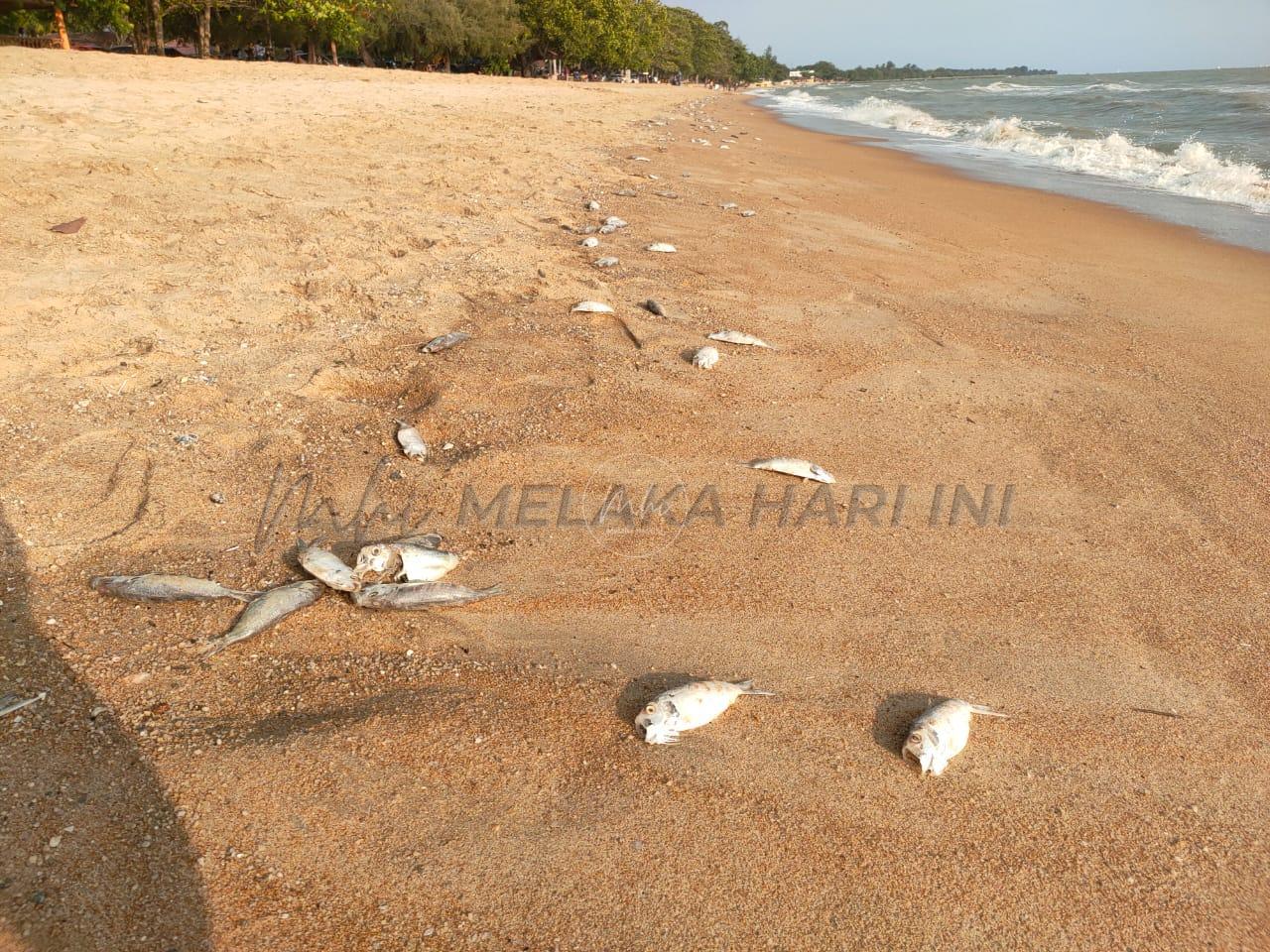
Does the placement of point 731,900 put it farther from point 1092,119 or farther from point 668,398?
point 1092,119

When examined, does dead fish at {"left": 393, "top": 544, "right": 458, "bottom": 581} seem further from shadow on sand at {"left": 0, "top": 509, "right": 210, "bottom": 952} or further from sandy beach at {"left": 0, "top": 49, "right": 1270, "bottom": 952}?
shadow on sand at {"left": 0, "top": 509, "right": 210, "bottom": 952}

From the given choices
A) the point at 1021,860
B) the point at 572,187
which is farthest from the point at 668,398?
the point at 572,187

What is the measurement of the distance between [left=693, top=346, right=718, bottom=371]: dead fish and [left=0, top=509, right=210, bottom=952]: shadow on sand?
3726mm

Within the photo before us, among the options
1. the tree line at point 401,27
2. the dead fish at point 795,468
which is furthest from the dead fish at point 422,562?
the tree line at point 401,27

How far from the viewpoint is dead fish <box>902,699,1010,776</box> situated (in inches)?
95.9

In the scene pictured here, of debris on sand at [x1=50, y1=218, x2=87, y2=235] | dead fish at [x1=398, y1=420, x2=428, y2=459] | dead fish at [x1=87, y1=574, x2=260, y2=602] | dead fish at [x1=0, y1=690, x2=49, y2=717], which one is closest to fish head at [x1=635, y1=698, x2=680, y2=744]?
dead fish at [x1=87, y1=574, x2=260, y2=602]

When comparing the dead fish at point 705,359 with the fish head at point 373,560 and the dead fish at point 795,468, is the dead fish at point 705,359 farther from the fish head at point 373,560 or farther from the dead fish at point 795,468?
the fish head at point 373,560

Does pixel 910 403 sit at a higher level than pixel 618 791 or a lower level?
higher

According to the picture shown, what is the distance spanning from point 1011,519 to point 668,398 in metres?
2.03

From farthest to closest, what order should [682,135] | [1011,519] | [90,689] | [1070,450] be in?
[682,135]
[1070,450]
[1011,519]
[90,689]

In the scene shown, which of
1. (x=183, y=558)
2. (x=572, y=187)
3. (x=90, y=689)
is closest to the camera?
(x=90, y=689)

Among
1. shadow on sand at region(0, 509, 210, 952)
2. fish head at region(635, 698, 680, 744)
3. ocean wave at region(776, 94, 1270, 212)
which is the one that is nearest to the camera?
shadow on sand at region(0, 509, 210, 952)

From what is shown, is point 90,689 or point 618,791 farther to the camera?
point 90,689

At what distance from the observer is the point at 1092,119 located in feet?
81.5
